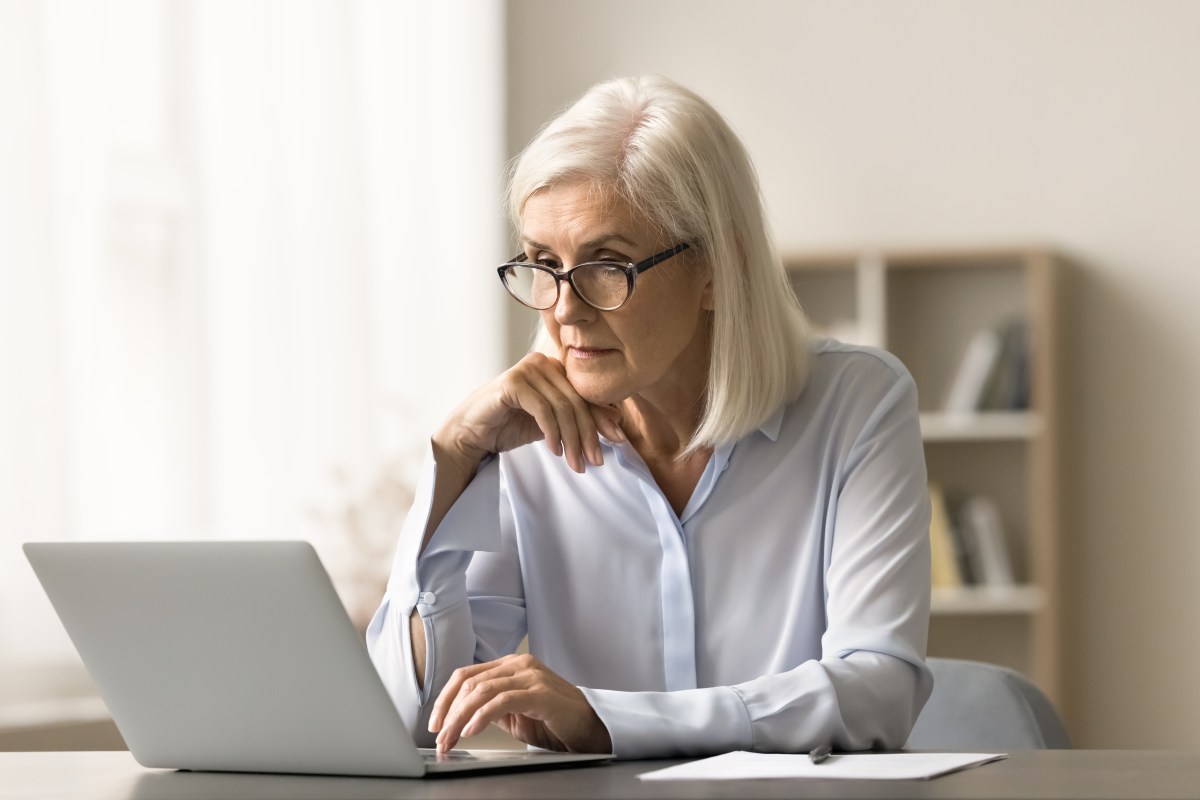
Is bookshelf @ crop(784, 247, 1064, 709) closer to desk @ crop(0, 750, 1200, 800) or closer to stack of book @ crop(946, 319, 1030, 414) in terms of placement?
stack of book @ crop(946, 319, 1030, 414)

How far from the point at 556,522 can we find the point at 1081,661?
2.89 metres

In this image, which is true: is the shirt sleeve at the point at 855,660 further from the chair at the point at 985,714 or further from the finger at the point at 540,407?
the finger at the point at 540,407

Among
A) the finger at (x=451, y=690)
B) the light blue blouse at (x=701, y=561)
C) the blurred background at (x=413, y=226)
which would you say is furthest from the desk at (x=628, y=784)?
the blurred background at (x=413, y=226)

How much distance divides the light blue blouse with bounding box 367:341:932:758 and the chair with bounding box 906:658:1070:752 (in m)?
0.16

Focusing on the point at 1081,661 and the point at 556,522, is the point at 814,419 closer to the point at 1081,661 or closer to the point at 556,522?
the point at 556,522

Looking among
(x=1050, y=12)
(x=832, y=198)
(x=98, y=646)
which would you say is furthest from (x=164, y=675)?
(x=1050, y=12)

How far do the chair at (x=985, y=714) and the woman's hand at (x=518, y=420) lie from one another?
48cm

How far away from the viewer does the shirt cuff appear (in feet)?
3.77

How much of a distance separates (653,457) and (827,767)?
669mm

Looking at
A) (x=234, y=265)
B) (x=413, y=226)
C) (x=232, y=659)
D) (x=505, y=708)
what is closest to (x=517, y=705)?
(x=505, y=708)

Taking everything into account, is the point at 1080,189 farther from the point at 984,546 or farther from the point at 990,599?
the point at 990,599

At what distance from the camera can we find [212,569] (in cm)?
102

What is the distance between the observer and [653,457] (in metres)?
1.67

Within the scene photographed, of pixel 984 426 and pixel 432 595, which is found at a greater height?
pixel 432 595
